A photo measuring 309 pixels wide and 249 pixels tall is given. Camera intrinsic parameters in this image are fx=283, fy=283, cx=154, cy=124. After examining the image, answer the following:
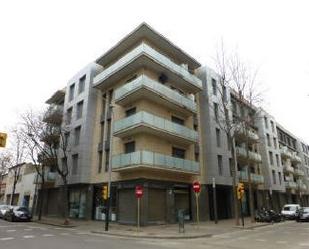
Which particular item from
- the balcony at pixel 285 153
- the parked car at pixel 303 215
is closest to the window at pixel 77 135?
the parked car at pixel 303 215

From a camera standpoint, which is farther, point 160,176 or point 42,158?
point 42,158

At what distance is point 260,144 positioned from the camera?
148 feet

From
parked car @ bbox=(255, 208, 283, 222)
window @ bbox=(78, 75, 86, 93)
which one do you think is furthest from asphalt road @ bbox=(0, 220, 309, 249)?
window @ bbox=(78, 75, 86, 93)

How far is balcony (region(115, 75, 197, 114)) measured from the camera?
24047 millimetres

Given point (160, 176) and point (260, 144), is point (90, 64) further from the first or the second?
point (260, 144)

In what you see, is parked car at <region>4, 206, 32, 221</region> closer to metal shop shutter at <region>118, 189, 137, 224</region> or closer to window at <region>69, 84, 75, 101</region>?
metal shop shutter at <region>118, 189, 137, 224</region>

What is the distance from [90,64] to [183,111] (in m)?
12.3

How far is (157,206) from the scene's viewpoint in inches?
935

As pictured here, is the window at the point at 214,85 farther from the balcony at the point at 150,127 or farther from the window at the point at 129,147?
the window at the point at 129,147

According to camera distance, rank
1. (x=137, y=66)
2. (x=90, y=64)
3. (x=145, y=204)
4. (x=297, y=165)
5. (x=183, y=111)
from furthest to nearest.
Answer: (x=297, y=165)
(x=90, y=64)
(x=183, y=111)
(x=137, y=66)
(x=145, y=204)

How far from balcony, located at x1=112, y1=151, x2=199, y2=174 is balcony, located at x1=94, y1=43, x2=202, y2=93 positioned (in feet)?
27.8

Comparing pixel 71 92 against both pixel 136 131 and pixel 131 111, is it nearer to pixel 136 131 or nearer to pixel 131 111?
pixel 131 111

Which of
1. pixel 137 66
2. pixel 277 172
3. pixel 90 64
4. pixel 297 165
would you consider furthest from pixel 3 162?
pixel 297 165

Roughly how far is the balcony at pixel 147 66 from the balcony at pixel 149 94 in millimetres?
2111
